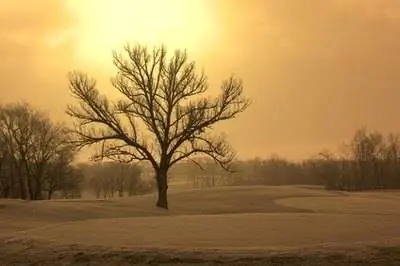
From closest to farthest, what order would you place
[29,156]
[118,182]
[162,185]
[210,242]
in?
[210,242], [162,185], [29,156], [118,182]

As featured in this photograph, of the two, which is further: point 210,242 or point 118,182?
point 118,182

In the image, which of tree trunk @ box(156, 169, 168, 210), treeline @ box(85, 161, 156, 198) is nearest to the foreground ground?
tree trunk @ box(156, 169, 168, 210)

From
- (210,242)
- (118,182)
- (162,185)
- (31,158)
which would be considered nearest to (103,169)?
(118,182)

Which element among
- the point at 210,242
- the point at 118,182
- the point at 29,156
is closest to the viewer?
the point at 210,242

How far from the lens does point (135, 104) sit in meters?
45.4

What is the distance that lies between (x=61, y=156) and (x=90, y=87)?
43819 mm

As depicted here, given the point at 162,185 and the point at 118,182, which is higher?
the point at 118,182

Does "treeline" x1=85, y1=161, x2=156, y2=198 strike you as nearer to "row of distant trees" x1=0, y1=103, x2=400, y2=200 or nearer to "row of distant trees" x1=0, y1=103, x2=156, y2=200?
"row of distant trees" x1=0, y1=103, x2=400, y2=200

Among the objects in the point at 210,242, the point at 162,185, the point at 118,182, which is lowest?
the point at 210,242

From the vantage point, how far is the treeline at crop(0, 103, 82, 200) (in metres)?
80.8

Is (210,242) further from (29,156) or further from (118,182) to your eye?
(118,182)

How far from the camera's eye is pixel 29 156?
8219 cm

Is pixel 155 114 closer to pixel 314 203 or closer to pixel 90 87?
pixel 90 87

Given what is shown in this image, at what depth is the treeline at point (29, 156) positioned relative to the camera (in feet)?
265
